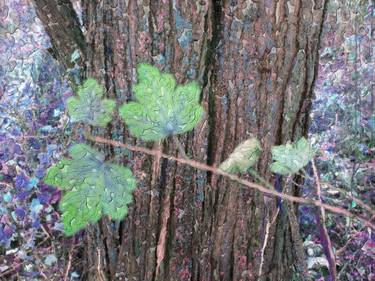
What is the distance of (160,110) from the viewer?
0.95 meters

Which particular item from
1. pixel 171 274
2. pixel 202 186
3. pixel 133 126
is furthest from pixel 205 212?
pixel 133 126

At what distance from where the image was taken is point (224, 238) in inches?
54.2

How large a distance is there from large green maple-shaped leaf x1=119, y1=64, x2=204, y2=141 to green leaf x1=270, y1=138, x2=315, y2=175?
0.64 feet

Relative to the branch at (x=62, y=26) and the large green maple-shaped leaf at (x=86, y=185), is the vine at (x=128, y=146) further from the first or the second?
the branch at (x=62, y=26)

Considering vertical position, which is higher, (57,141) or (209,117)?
(209,117)

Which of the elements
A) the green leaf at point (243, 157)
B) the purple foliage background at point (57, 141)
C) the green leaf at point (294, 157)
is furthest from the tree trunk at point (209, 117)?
the purple foliage background at point (57, 141)

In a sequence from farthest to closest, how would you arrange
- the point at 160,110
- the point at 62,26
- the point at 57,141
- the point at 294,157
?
the point at 57,141 < the point at 62,26 < the point at 294,157 < the point at 160,110

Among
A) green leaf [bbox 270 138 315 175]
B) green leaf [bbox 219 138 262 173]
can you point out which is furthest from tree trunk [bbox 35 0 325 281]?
green leaf [bbox 270 138 315 175]

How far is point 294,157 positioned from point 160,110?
0.29m

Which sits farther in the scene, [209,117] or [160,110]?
[209,117]

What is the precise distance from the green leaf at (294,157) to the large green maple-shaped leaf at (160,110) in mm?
196

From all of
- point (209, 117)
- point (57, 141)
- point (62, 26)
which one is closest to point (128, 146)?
point (209, 117)

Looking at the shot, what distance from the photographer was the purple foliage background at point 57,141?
97.0 inches

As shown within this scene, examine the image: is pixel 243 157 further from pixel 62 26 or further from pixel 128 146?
pixel 62 26
